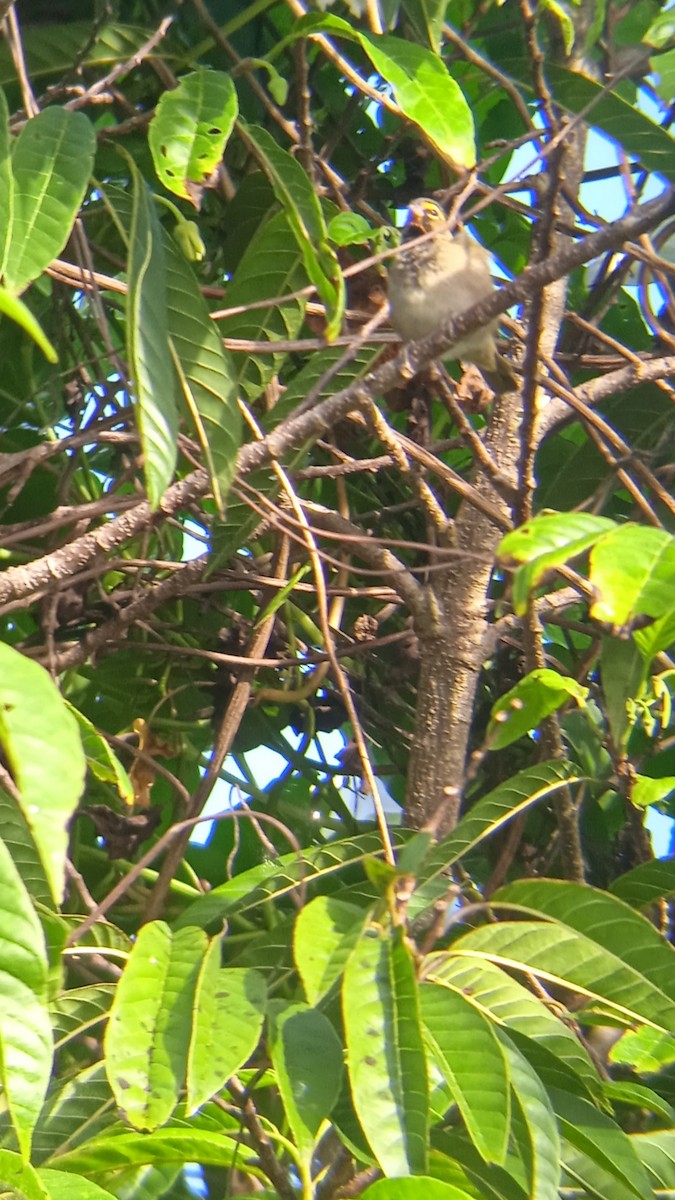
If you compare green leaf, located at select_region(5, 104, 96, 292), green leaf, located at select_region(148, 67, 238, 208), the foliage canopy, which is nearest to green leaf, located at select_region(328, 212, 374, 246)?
the foliage canopy

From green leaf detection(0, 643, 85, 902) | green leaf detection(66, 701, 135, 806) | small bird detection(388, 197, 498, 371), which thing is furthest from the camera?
small bird detection(388, 197, 498, 371)

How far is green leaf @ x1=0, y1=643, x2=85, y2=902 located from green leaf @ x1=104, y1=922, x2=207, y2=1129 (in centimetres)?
19

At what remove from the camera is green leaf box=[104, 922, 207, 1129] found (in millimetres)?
654

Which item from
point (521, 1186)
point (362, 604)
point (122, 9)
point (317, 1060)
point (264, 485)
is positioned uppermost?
point (122, 9)

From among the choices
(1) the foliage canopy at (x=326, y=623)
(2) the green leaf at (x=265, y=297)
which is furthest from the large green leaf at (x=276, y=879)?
(2) the green leaf at (x=265, y=297)

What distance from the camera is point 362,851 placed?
0.99 meters

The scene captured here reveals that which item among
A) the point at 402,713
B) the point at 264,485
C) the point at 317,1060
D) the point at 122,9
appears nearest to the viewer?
the point at 317,1060

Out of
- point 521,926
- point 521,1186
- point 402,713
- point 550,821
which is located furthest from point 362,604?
point 521,1186

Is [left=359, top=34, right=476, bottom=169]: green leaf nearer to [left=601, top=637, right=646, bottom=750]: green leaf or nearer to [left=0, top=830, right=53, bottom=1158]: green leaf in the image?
[left=601, top=637, right=646, bottom=750]: green leaf

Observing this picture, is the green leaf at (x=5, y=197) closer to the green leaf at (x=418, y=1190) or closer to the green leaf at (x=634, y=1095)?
the green leaf at (x=418, y=1190)

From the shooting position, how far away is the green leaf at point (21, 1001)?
1.88 feet

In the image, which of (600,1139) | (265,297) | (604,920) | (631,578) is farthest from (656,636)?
(265,297)

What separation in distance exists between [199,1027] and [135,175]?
585 millimetres

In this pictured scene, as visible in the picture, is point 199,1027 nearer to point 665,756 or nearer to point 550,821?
point 550,821
